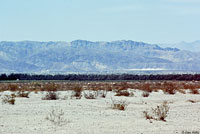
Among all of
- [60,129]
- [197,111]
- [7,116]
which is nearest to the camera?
[60,129]

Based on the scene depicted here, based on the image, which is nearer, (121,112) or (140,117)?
(140,117)

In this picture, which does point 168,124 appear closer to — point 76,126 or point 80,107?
point 76,126

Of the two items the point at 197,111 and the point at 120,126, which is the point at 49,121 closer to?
the point at 120,126

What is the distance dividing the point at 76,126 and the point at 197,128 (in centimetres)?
506

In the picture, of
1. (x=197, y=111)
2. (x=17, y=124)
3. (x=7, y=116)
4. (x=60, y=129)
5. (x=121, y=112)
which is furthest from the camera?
(x=197, y=111)

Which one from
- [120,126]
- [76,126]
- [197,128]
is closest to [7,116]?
[76,126]

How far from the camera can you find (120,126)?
1964cm

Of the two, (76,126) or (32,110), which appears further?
(32,110)

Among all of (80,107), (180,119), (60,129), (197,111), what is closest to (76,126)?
(60,129)

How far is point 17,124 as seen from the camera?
65.3 ft

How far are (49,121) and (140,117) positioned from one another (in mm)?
4835

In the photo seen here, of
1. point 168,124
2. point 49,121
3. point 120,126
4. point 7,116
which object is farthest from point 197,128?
point 7,116

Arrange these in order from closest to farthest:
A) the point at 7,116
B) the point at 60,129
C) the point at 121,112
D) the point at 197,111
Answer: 1. the point at 60,129
2. the point at 7,116
3. the point at 121,112
4. the point at 197,111

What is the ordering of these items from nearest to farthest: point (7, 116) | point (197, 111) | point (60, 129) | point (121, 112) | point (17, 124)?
point (60, 129), point (17, 124), point (7, 116), point (121, 112), point (197, 111)
